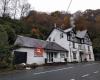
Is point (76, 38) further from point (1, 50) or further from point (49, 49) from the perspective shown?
point (1, 50)

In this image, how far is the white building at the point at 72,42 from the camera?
5081cm

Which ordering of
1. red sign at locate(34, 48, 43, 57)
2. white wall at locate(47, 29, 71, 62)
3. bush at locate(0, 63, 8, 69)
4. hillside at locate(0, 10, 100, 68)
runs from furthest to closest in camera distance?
1. hillside at locate(0, 10, 100, 68)
2. white wall at locate(47, 29, 71, 62)
3. red sign at locate(34, 48, 43, 57)
4. bush at locate(0, 63, 8, 69)

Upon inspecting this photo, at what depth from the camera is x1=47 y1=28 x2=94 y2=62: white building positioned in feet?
167

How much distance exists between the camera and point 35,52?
3750cm

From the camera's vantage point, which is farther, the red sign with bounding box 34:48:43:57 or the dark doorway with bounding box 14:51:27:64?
the red sign with bounding box 34:48:43:57

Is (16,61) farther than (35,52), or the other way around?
(35,52)

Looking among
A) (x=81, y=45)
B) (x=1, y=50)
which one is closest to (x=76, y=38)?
(x=81, y=45)

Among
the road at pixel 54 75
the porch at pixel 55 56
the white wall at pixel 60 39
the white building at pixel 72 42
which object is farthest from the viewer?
the white building at pixel 72 42

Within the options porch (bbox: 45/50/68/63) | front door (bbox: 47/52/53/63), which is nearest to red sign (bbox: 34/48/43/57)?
porch (bbox: 45/50/68/63)

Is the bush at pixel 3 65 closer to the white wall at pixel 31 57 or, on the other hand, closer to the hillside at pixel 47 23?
the white wall at pixel 31 57

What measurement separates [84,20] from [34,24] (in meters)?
17.7

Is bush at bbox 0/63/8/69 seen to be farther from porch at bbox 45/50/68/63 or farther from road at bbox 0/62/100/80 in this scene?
porch at bbox 45/50/68/63

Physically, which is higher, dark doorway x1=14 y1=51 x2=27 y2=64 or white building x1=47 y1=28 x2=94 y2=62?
white building x1=47 y1=28 x2=94 y2=62

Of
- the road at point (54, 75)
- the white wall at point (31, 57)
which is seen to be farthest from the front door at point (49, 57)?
the road at point (54, 75)
